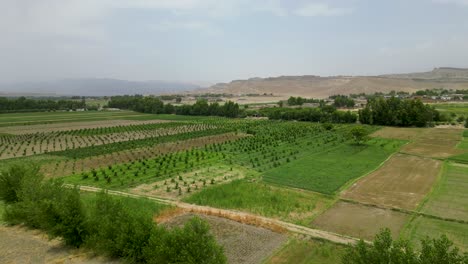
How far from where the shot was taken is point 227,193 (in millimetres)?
34594

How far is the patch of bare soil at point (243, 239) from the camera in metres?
21.5

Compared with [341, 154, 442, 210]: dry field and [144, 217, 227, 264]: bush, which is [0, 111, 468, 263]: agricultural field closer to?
[341, 154, 442, 210]: dry field

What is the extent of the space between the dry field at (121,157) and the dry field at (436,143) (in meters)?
33.4

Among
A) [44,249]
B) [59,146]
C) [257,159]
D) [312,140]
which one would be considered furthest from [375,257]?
[59,146]

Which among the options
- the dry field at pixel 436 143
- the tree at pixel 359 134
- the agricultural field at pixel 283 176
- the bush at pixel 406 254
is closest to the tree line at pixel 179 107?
the agricultural field at pixel 283 176

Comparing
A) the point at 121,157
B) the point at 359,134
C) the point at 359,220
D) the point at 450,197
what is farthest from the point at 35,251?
the point at 359,134

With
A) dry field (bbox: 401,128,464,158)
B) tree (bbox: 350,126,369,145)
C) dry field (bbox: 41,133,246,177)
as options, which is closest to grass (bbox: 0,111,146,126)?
dry field (bbox: 41,133,246,177)

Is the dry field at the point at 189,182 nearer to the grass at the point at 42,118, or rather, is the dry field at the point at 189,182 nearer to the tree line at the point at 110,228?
the tree line at the point at 110,228

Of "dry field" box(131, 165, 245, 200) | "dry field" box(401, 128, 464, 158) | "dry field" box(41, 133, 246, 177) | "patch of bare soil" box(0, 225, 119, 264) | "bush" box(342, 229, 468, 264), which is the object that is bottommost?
"dry field" box(401, 128, 464, 158)

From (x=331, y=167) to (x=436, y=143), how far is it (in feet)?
95.4

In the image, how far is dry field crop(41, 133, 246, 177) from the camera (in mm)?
45963

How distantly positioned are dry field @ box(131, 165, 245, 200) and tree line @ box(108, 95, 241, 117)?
3081 inches

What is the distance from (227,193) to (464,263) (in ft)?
76.4

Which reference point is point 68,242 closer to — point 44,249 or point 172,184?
point 44,249
